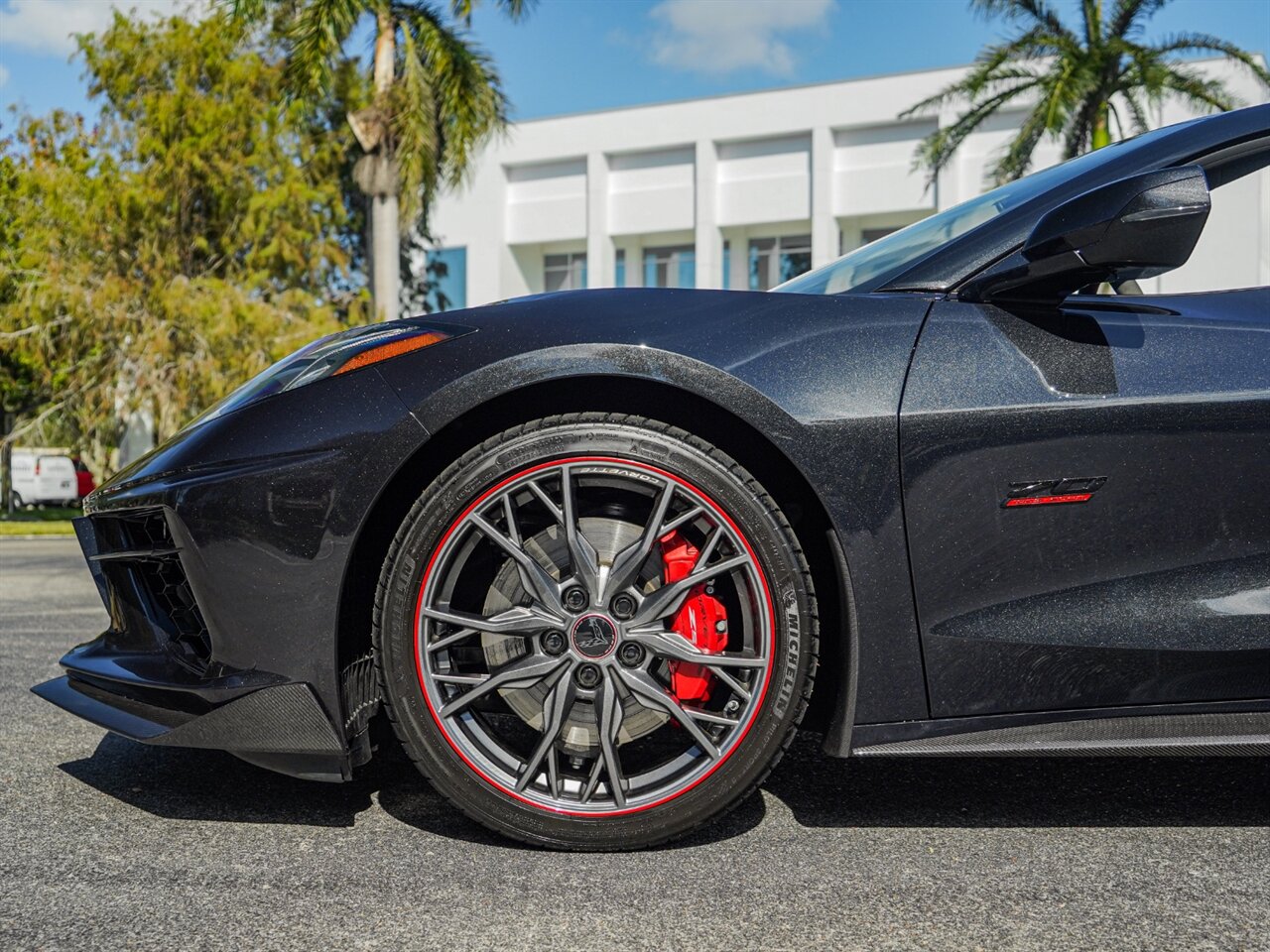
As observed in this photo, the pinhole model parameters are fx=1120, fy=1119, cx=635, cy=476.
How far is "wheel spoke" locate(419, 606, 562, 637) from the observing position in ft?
6.61

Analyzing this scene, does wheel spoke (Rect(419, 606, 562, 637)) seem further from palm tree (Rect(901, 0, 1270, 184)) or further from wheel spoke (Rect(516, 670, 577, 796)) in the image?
palm tree (Rect(901, 0, 1270, 184))

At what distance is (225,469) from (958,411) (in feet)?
4.34

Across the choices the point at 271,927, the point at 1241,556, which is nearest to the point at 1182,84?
the point at 1241,556

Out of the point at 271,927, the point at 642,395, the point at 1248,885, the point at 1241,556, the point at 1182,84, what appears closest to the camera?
the point at 271,927

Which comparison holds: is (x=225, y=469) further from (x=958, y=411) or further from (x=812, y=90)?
(x=812, y=90)

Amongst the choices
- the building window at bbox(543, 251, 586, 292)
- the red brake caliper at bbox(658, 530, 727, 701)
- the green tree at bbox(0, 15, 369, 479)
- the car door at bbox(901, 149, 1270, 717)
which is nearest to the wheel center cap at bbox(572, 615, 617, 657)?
the red brake caliper at bbox(658, 530, 727, 701)

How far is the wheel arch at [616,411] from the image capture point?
2.11 meters

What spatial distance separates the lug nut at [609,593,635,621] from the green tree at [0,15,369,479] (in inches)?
710

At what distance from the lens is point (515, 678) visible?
2018 millimetres

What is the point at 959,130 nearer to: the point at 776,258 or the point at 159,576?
the point at 159,576

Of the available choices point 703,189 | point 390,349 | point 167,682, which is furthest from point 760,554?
point 703,189

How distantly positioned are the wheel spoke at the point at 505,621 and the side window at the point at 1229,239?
142 cm

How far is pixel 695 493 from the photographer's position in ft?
6.73

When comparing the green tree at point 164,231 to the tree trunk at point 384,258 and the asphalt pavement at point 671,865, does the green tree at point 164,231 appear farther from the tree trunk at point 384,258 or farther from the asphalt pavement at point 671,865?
the asphalt pavement at point 671,865
